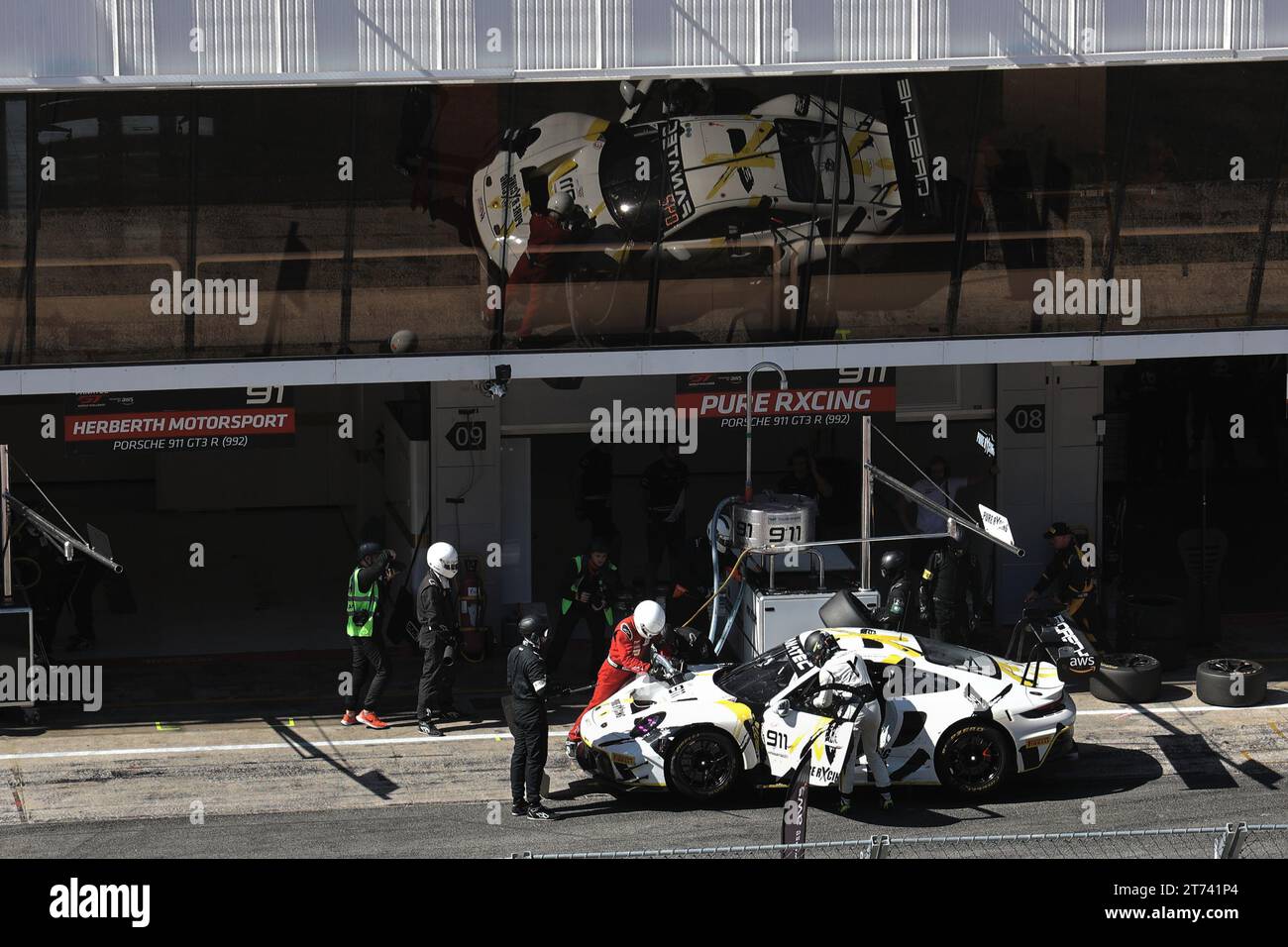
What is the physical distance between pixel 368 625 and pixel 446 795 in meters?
2.35

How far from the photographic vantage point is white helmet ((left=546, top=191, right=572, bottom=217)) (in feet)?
58.5

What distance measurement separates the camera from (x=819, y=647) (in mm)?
14789

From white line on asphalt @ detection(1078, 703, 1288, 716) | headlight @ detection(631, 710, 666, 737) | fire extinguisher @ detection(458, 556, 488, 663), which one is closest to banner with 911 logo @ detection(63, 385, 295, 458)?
fire extinguisher @ detection(458, 556, 488, 663)

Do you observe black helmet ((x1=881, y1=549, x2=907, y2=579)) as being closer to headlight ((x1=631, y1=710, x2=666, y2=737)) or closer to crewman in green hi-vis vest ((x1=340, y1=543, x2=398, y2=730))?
headlight ((x1=631, y1=710, x2=666, y2=737))

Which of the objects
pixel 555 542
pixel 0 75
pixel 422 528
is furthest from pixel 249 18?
pixel 555 542

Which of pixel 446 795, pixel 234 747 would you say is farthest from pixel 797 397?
pixel 234 747

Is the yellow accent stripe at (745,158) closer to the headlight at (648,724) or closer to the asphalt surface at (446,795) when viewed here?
the asphalt surface at (446,795)

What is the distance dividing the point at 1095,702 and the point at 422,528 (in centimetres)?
759

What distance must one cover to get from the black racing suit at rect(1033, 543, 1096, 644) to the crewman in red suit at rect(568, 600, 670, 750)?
5111mm

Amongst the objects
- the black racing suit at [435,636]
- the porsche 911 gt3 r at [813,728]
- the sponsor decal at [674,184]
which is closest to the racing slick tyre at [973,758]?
the porsche 911 gt3 r at [813,728]

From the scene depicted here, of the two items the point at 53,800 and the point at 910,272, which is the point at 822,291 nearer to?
the point at 910,272

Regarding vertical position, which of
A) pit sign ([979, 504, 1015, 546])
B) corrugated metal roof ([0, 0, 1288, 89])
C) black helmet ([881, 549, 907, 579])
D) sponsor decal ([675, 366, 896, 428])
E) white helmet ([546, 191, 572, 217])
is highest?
corrugated metal roof ([0, 0, 1288, 89])
